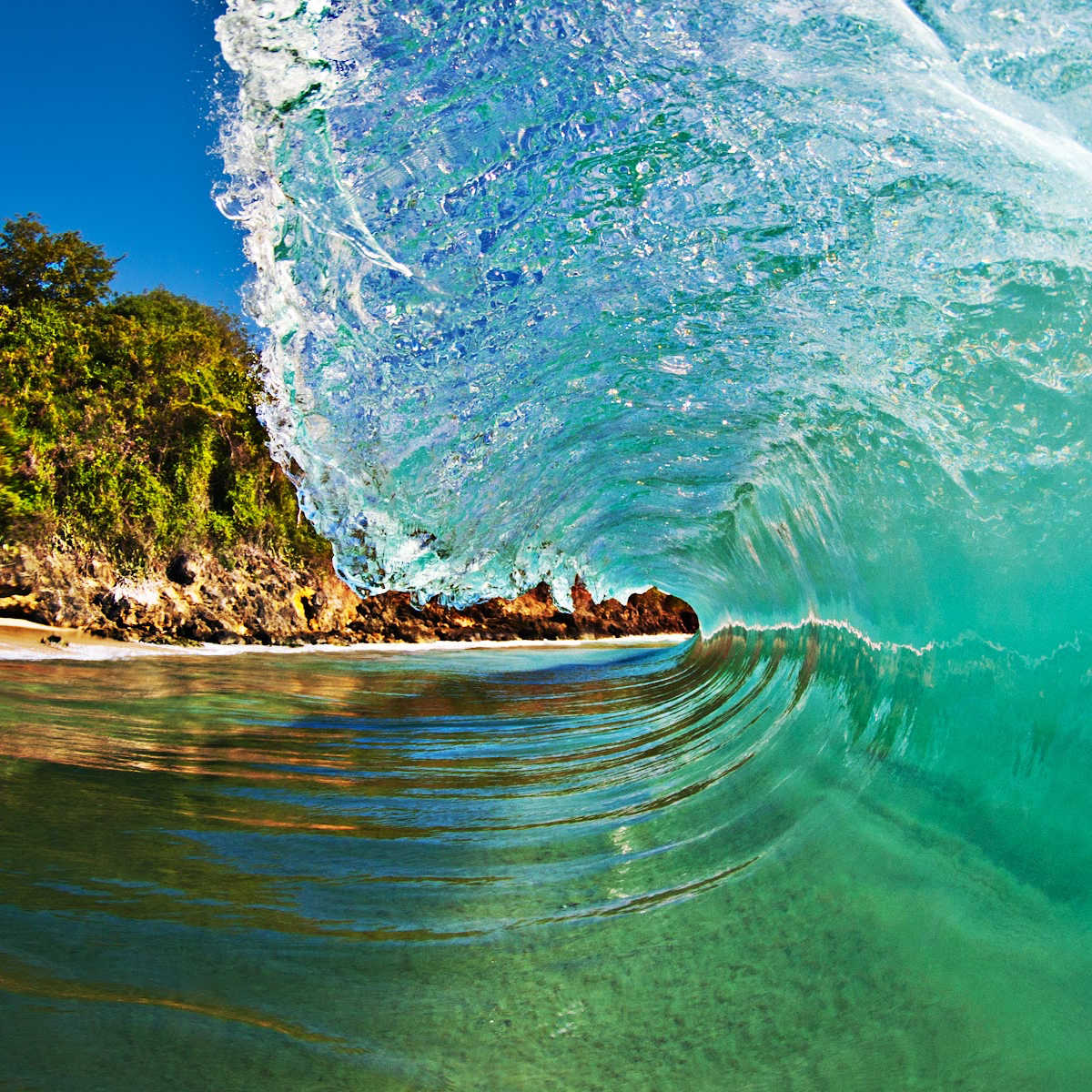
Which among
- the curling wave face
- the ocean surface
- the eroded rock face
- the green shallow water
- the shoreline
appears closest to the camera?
the green shallow water

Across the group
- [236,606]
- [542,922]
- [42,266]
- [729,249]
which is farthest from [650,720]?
[42,266]

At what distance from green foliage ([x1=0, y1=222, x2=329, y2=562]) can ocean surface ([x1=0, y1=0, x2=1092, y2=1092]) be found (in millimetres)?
11703

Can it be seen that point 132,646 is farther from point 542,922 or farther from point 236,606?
point 542,922

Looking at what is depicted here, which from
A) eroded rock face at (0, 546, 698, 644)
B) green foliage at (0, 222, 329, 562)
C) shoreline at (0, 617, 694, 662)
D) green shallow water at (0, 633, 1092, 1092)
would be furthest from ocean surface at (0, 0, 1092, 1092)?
green foliage at (0, 222, 329, 562)

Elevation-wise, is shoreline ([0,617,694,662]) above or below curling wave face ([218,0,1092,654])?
below

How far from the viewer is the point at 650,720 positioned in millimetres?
6512

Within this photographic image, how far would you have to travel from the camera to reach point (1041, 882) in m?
2.09

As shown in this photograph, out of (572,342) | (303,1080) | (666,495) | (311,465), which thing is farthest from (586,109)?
(666,495)

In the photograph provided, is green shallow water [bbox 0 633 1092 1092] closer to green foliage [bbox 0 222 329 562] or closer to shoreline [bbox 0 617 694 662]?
shoreline [bbox 0 617 694 662]

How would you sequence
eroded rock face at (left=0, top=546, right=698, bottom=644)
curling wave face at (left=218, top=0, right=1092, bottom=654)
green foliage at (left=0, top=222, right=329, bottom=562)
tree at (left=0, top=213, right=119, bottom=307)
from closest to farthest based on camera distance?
curling wave face at (left=218, top=0, right=1092, bottom=654)
eroded rock face at (left=0, top=546, right=698, bottom=644)
green foliage at (left=0, top=222, right=329, bottom=562)
tree at (left=0, top=213, right=119, bottom=307)

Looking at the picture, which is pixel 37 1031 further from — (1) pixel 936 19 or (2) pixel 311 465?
(2) pixel 311 465

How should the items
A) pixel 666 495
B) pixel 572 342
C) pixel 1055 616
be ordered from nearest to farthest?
pixel 1055 616
pixel 572 342
pixel 666 495

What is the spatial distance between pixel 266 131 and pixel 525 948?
3.34 meters

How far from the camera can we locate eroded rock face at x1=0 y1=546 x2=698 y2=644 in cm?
1541
